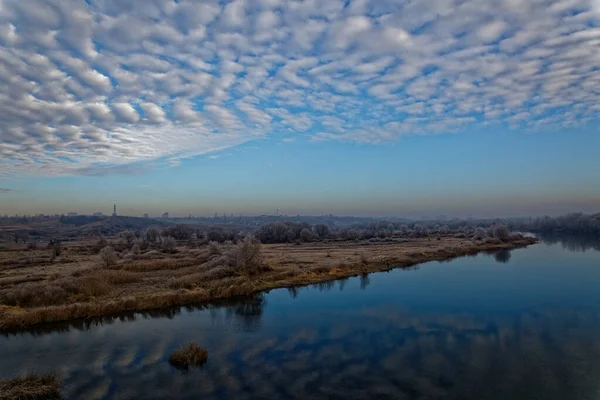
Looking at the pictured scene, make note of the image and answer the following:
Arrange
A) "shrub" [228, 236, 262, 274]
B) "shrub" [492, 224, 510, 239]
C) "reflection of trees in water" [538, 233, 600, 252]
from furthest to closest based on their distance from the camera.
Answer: "shrub" [492, 224, 510, 239] → "reflection of trees in water" [538, 233, 600, 252] → "shrub" [228, 236, 262, 274]

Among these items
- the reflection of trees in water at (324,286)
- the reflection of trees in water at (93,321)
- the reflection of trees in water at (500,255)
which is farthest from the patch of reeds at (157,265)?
the reflection of trees in water at (500,255)

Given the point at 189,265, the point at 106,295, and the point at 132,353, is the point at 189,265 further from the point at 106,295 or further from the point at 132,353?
the point at 132,353

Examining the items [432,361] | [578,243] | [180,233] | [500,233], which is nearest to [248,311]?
[432,361]

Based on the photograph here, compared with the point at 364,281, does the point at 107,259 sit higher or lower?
higher

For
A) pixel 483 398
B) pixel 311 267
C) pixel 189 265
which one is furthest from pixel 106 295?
pixel 483 398

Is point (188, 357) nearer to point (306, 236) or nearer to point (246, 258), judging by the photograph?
point (246, 258)

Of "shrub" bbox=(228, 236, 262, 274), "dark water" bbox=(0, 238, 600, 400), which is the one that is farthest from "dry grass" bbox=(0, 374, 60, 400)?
"shrub" bbox=(228, 236, 262, 274)

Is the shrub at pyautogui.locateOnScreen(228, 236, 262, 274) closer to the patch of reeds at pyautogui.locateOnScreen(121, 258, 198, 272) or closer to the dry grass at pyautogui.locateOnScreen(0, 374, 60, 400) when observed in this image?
the patch of reeds at pyautogui.locateOnScreen(121, 258, 198, 272)
